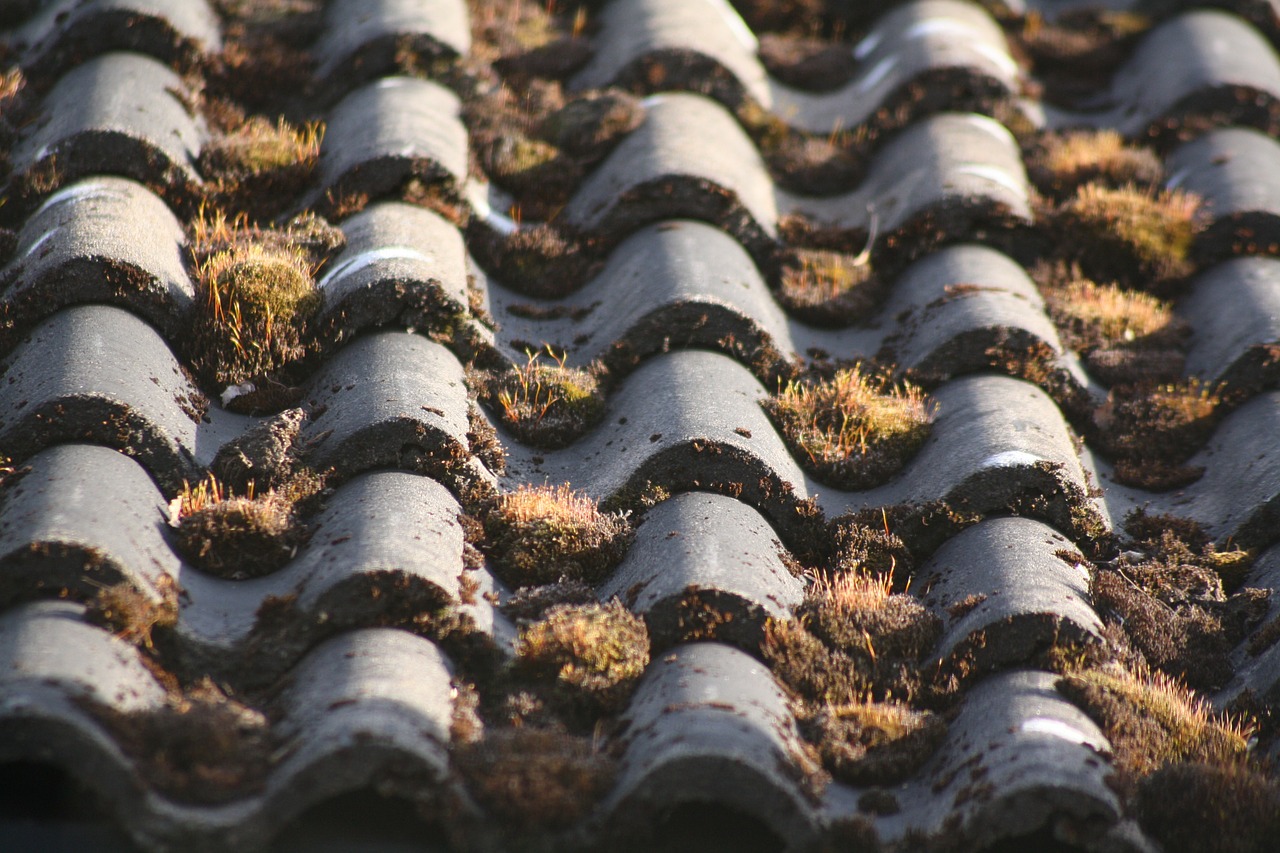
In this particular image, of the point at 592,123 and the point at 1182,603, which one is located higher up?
the point at 592,123

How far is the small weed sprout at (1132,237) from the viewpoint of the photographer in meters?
8.32

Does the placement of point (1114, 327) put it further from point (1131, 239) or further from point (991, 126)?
point (991, 126)

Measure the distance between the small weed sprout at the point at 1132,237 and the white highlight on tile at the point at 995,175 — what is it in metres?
0.38

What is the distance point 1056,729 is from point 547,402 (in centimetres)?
332

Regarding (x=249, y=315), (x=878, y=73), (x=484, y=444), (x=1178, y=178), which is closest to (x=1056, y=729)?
(x=484, y=444)

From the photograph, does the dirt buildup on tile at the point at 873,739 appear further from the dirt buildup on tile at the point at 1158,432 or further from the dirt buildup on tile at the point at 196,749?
the dirt buildup on tile at the point at 1158,432

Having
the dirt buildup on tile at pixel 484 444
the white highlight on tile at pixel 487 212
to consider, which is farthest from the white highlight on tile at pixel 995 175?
the dirt buildup on tile at pixel 484 444

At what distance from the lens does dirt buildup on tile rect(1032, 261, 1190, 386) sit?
24.8 feet

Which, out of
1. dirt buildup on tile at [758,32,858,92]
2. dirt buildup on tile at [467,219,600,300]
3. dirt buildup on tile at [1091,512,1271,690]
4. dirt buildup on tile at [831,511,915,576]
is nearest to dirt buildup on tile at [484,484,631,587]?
dirt buildup on tile at [831,511,915,576]

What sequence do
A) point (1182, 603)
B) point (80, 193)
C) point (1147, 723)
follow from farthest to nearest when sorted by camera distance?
point (80, 193), point (1182, 603), point (1147, 723)

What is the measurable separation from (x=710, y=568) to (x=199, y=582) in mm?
2415

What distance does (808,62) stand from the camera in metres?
10.3

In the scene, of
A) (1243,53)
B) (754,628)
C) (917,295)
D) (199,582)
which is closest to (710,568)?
(754,628)

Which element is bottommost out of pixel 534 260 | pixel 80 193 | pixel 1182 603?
pixel 1182 603
